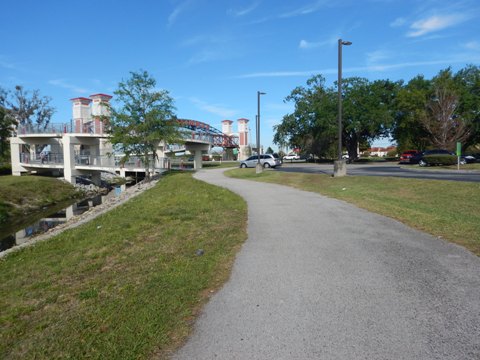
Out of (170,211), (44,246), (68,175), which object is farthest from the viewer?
(68,175)

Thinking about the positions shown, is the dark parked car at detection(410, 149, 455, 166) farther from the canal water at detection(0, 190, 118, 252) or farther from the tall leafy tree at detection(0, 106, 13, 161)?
the tall leafy tree at detection(0, 106, 13, 161)

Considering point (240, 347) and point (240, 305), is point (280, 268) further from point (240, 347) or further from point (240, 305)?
point (240, 347)

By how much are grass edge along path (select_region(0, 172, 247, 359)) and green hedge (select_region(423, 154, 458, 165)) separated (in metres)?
29.5

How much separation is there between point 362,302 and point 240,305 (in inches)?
57.7

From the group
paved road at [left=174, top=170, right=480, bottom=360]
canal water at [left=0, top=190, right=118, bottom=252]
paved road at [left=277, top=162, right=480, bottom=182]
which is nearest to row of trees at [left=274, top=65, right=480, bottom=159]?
paved road at [left=277, top=162, right=480, bottom=182]

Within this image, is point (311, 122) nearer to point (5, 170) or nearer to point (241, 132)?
point (241, 132)

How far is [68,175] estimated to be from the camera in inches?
1588

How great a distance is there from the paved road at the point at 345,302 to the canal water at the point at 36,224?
1219 cm

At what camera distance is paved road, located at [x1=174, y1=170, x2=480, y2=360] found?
3355mm

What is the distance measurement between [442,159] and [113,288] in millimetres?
34677

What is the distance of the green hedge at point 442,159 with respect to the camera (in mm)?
32850

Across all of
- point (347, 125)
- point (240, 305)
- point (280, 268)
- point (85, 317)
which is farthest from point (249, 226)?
point (347, 125)

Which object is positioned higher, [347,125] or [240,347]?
[347,125]

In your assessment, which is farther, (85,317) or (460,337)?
(85,317)
